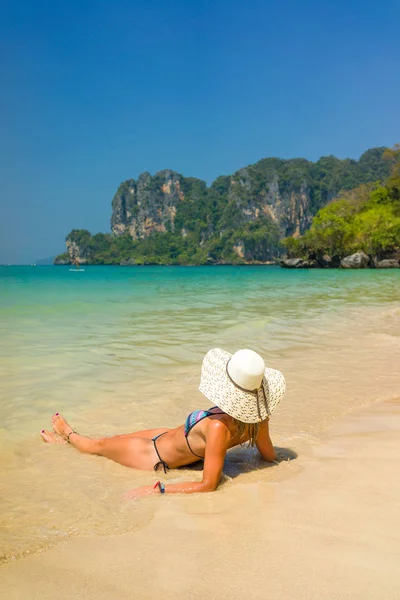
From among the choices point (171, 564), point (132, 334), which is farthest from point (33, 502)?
point (132, 334)

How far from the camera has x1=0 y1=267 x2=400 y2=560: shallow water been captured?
2566 millimetres

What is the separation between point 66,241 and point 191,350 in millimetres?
165328

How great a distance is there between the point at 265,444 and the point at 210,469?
1.72ft

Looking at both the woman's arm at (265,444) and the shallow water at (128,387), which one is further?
A: the woman's arm at (265,444)

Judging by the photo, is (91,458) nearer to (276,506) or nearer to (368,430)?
(276,506)

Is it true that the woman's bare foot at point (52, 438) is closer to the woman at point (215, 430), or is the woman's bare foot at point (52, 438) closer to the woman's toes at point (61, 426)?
the woman's toes at point (61, 426)

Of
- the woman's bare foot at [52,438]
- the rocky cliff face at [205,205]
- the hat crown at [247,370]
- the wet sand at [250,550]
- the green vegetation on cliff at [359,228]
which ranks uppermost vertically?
the rocky cliff face at [205,205]

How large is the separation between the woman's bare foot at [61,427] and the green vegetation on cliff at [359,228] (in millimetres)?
54372

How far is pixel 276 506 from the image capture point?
238 cm

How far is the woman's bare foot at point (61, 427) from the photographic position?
11.8 feet

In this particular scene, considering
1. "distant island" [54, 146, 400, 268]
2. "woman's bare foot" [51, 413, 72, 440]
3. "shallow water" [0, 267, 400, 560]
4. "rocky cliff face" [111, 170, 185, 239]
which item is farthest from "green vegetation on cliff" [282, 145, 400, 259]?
"rocky cliff face" [111, 170, 185, 239]

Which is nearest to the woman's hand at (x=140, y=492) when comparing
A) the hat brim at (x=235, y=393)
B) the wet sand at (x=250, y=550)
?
the wet sand at (x=250, y=550)

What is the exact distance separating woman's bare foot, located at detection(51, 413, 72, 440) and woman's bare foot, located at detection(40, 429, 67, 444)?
0.03 m

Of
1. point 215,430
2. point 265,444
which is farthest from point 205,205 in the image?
point 215,430
